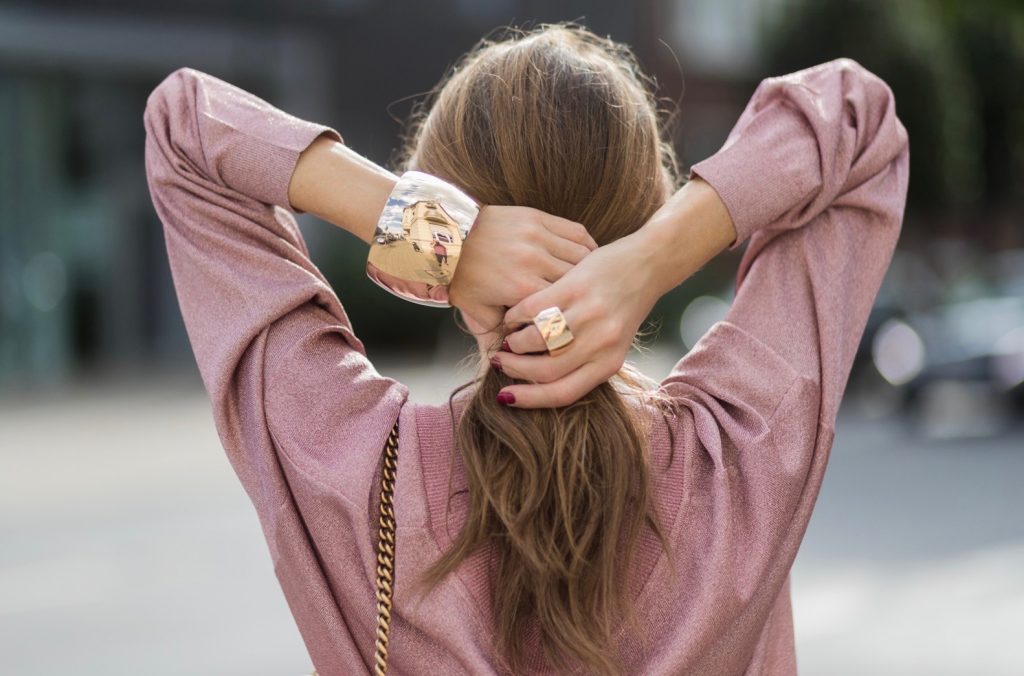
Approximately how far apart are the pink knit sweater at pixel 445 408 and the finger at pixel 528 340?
14cm

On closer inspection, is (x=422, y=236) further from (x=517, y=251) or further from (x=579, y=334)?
(x=579, y=334)

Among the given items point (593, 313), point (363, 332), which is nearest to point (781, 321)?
point (593, 313)

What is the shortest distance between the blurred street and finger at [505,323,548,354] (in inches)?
163

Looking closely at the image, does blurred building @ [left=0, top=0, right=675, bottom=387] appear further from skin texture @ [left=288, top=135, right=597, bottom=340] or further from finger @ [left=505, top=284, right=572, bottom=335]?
finger @ [left=505, top=284, right=572, bottom=335]

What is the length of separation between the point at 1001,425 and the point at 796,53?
1235cm

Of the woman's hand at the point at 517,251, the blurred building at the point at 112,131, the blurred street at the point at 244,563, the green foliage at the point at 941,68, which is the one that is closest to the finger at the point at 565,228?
the woman's hand at the point at 517,251

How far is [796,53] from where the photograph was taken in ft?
72.8

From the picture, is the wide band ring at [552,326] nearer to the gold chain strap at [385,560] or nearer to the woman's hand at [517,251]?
the woman's hand at [517,251]

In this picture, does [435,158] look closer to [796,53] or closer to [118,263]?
[118,263]

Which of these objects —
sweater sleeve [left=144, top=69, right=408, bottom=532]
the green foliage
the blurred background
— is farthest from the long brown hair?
the green foliage

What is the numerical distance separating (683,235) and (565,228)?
0.54 ft

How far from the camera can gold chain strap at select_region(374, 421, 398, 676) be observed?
4.18ft

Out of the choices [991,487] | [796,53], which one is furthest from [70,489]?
[796,53]

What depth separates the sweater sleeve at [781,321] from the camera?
1335 millimetres
